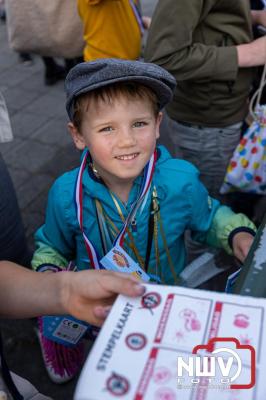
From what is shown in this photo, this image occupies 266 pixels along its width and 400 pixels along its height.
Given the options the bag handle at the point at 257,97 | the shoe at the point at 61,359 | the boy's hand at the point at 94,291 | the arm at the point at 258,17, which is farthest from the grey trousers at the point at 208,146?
the boy's hand at the point at 94,291

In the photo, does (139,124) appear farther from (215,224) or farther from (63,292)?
(63,292)

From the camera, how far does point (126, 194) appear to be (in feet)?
5.53

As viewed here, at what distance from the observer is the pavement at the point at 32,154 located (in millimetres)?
2518

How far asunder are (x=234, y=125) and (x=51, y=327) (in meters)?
1.40

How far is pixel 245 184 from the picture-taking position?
99.0 inches

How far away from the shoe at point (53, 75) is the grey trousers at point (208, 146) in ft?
10.7

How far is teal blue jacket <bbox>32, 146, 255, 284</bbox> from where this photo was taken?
5.43 ft

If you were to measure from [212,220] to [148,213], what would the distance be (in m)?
0.28

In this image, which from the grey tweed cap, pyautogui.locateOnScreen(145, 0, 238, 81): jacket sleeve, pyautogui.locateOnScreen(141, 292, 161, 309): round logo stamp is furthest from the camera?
pyautogui.locateOnScreen(145, 0, 238, 81): jacket sleeve

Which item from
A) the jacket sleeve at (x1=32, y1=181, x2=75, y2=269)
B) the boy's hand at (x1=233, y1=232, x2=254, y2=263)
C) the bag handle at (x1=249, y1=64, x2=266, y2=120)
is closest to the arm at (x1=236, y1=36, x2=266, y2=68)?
the bag handle at (x1=249, y1=64, x2=266, y2=120)

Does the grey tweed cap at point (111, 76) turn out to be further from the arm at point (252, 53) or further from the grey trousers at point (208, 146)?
the grey trousers at point (208, 146)

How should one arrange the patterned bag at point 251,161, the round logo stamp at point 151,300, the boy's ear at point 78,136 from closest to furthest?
the round logo stamp at point 151,300
the boy's ear at point 78,136
the patterned bag at point 251,161

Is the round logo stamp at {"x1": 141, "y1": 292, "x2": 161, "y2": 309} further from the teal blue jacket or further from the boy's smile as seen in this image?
the teal blue jacket

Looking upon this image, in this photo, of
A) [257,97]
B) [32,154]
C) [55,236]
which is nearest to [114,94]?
[55,236]
